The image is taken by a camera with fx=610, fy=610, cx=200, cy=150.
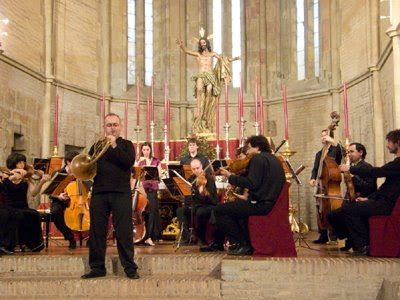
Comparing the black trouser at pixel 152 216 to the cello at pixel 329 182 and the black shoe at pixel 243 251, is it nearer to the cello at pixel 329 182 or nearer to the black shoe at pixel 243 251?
the cello at pixel 329 182

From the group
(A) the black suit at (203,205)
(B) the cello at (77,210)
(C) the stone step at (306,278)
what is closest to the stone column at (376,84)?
(A) the black suit at (203,205)

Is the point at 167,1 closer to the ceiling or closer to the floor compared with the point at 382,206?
closer to the ceiling

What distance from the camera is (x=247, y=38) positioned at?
17.4m

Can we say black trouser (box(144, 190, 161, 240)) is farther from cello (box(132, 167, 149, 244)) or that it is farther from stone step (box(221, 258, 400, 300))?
stone step (box(221, 258, 400, 300))

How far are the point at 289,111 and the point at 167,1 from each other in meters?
4.63

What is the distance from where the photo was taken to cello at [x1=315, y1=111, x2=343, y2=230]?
7.20 metres

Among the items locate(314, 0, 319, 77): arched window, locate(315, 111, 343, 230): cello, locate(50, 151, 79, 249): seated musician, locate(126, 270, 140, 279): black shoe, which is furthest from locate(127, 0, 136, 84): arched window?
locate(126, 270, 140, 279): black shoe

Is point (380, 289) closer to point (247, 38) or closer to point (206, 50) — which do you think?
point (206, 50)

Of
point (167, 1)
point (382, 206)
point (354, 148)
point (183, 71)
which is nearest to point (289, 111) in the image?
point (183, 71)

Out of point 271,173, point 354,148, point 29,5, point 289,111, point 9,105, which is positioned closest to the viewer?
point 271,173

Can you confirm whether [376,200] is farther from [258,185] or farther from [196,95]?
[196,95]

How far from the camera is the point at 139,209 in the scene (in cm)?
816

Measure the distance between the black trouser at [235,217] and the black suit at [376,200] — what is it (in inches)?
40.0

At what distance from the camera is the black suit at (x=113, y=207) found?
18.9ft
